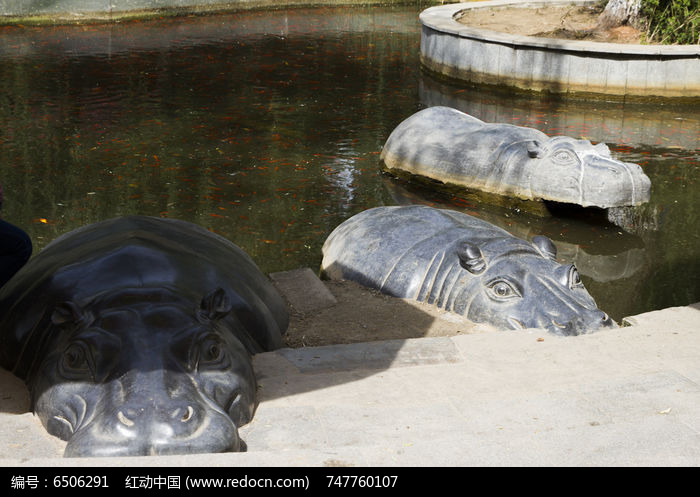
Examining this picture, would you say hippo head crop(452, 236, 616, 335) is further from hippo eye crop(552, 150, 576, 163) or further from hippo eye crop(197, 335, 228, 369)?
hippo eye crop(552, 150, 576, 163)

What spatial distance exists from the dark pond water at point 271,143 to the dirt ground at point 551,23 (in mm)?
2088

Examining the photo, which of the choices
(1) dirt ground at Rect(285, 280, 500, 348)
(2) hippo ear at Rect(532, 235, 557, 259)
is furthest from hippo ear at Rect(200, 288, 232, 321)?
(2) hippo ear at Rect(532, 235, 557, 259)

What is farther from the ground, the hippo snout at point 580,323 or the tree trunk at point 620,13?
the tree trunk at point 620,13

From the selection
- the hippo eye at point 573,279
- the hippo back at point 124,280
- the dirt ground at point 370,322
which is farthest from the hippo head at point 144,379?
the hippo eye at point 573,279

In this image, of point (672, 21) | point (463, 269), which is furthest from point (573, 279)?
point (672, 21)

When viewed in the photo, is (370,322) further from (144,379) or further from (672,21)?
(672,21)

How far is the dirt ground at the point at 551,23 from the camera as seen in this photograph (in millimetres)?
18328

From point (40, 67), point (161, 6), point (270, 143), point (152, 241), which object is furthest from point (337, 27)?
point (152, 241)

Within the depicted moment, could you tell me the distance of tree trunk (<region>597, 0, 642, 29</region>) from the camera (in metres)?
18.3

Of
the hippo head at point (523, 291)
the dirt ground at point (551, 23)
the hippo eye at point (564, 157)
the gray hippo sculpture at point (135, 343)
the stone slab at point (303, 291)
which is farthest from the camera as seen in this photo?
the dirt ground at point (551, 23)

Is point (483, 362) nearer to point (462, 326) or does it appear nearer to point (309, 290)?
point (462, 326)

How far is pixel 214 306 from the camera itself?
458 cm

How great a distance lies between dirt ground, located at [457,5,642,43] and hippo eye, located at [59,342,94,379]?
52.1 ft

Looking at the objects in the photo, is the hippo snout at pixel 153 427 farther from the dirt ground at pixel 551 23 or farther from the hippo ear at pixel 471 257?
the dirt ground at pixel 551 23
